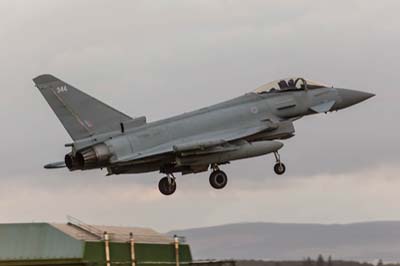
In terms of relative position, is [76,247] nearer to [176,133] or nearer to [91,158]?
[91,158]

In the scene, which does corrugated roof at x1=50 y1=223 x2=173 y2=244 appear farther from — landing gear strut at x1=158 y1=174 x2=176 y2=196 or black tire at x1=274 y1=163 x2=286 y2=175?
black tire at x1=274 y1=163 x2=286 y2=175

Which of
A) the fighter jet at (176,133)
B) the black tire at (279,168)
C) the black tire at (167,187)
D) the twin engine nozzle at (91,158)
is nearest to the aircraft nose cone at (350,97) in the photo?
the fighter jet at (176,133)

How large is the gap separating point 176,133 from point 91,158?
4.32 meters

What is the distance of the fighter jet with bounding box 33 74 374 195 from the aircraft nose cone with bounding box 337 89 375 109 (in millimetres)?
1908

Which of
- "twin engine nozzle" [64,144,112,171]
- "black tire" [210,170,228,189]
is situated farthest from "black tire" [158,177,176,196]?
"twin engine nozzle" [64,144,112,171]

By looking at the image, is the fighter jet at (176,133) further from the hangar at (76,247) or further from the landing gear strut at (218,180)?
the hangar at (76,247)

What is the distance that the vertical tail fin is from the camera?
46.2 meters

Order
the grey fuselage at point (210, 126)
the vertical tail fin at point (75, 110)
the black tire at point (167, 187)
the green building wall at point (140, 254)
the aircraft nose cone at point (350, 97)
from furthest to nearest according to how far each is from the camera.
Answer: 1. the aircraft nose cone at point (350, 97)
2. the black tire at point (167, 187)
3. the green building wall at point (140, 254)
4. the vertical tail fin at point (75, 110)
5. the grey fuselage at point (210, 126)

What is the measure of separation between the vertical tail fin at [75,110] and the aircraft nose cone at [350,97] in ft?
36.9

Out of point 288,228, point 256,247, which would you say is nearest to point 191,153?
point 256,247

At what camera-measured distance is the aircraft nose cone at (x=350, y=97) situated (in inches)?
2007

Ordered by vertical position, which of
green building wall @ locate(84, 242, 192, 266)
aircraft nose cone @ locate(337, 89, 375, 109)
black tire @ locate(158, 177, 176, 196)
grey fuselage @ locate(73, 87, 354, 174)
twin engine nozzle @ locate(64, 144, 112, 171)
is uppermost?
aircraft nose cone @ locate(337, 89, 375, 109)

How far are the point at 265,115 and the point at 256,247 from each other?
168ft

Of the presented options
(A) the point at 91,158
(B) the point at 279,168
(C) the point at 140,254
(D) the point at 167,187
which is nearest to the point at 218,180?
(D) the point at 167,187
